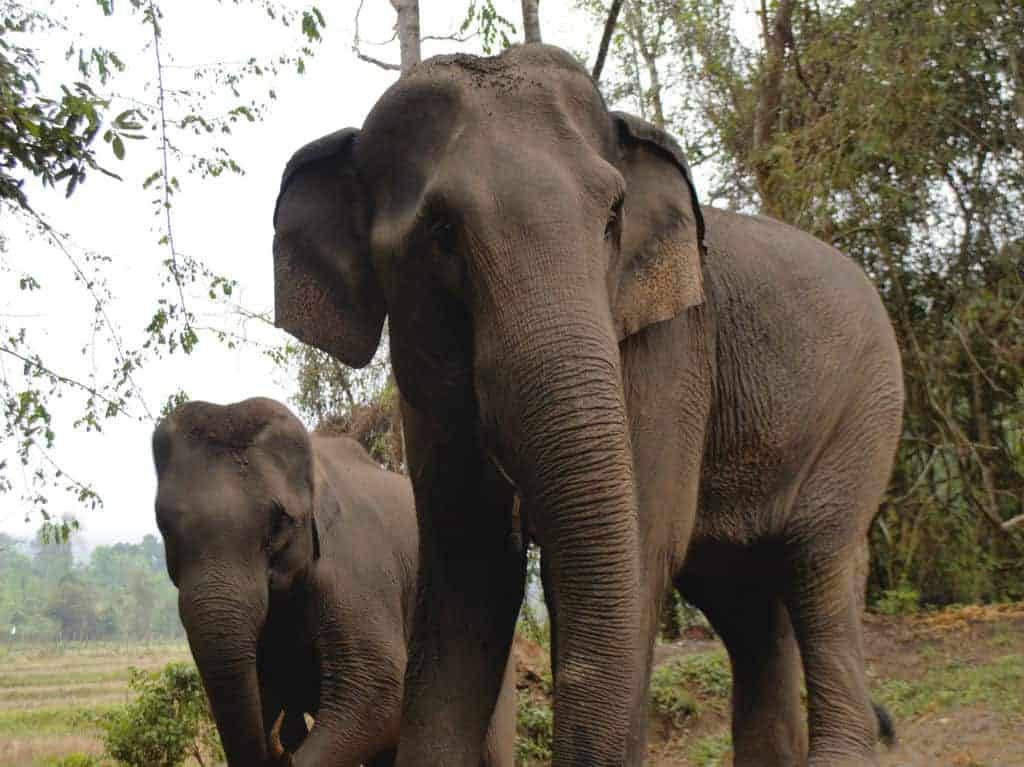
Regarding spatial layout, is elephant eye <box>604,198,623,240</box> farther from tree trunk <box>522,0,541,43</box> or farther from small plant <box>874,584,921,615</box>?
small plant <box>874,584,921,615</box>

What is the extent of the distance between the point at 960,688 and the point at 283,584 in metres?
4.93

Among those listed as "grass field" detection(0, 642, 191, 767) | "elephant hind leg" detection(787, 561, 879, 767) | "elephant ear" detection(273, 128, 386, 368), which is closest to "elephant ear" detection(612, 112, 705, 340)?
"elephant ear" detection(273, 128, 386, 368)

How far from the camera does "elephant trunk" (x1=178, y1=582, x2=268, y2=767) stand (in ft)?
18.0

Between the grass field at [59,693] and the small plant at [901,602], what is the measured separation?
575 cm

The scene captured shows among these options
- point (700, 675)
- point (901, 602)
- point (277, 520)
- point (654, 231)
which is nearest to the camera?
point (654, 231)

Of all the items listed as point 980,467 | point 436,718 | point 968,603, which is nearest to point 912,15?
point 980,467

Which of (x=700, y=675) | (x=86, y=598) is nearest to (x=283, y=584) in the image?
(x=700, y=675)

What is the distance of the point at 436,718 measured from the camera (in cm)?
412

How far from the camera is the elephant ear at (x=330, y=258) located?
3.90 m

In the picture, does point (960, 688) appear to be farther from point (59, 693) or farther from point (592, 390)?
point (59, 693)

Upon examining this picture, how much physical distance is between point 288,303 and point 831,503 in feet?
6.38

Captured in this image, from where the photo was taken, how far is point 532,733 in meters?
9.15

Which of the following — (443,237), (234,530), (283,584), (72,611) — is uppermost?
(443,237)

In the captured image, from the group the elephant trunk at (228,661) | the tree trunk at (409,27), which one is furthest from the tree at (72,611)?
the elephant trunk at (228,661)
